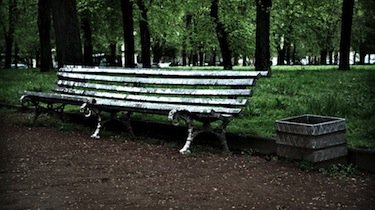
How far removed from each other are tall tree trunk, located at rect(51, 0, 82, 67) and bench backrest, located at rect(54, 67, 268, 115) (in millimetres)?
1539

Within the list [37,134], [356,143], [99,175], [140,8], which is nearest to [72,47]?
[37,134]

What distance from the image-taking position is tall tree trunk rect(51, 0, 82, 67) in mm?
10023

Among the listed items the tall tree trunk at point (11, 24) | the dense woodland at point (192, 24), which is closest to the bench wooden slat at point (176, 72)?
the dense woodland at point (192, 24)

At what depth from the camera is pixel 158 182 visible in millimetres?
4793

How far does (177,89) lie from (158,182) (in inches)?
89.5

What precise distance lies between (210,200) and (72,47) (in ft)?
22.6

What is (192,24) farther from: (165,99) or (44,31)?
(165,99)

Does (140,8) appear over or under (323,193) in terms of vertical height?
over

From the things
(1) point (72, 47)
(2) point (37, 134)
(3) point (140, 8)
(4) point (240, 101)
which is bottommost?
(2) point (37, 134)

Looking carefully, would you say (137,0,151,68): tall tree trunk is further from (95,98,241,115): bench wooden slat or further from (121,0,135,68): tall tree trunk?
(95,98,241,115): bench wooden slat

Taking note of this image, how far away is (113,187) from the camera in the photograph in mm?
4605

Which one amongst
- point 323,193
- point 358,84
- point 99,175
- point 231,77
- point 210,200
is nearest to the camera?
point 210,200

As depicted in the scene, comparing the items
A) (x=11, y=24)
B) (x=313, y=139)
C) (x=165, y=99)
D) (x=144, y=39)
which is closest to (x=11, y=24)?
(x=11, y=24)

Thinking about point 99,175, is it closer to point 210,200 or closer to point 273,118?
point 210,200
